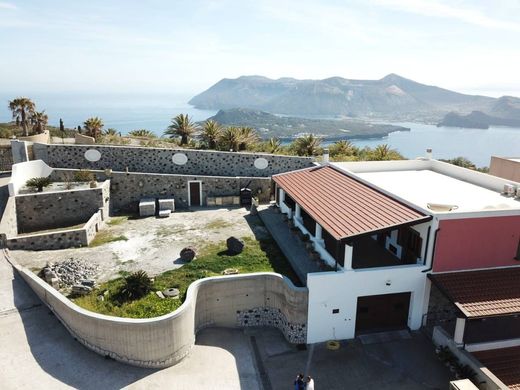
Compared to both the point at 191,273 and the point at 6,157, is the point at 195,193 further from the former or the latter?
the point at 6,157

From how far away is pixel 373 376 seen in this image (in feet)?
43.2

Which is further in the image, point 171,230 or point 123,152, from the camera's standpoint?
point 123,152

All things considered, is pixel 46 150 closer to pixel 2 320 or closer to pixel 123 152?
pixel 123 152

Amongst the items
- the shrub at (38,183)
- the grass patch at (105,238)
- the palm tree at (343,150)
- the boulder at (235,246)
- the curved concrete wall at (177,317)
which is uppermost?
the palm tree at (343,150)

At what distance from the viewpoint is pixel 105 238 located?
21312 mm

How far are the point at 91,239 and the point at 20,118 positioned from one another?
62.3 feet

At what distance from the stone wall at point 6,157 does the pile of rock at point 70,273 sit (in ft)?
57.8

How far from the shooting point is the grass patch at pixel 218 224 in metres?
22.9

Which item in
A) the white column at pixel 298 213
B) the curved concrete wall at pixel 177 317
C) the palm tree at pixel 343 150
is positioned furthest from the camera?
the palm tree at pixel 343 150

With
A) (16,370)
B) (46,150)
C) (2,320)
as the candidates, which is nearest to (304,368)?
(16,370)

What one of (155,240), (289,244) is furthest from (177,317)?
(155,240)

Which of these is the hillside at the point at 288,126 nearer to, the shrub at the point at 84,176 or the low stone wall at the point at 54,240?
the shrub at the point at 84,176

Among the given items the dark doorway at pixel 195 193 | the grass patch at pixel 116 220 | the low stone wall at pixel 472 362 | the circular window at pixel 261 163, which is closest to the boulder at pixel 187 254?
the grass patch at pixel 116 220

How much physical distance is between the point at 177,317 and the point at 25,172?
17404 millimetres
